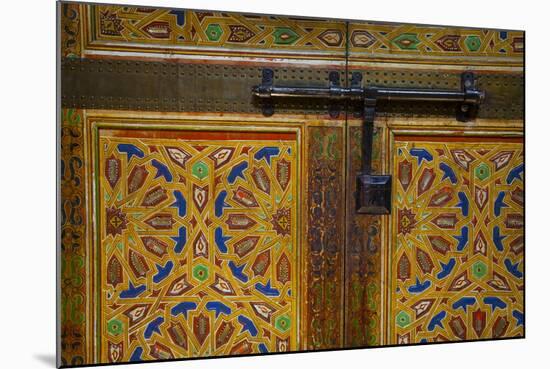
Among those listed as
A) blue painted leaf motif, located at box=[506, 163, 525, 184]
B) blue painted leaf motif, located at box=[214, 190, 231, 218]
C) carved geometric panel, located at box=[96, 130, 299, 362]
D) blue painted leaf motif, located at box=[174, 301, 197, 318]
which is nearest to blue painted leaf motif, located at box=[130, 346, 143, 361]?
carved geometric panel, located at box=[96, 130, 299, 362]

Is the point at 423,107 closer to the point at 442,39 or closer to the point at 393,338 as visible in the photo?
the point at 442,39

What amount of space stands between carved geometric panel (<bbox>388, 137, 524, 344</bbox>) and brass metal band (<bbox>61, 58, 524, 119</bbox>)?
0.24 metres

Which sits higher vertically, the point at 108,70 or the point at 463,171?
the point at 108,70

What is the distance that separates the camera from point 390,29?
9.78 ft

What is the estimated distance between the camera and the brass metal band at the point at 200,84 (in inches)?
108

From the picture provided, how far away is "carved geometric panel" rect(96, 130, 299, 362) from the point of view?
278 cm

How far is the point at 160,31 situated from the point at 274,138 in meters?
0.72

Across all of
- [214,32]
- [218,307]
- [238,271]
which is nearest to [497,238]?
[238,271]

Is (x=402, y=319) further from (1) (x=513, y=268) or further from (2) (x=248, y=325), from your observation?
(2) (x=248, y=325)

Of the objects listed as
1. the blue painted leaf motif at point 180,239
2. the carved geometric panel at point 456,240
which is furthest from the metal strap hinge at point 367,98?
the blue painted leaf motif at point 180,239

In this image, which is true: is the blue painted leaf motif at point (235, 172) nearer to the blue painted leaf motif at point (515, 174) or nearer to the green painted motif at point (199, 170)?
the green painted motif at point (199, 170)

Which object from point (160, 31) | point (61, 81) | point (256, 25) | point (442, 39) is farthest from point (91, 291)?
point (442, 39)

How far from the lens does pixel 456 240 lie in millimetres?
3072

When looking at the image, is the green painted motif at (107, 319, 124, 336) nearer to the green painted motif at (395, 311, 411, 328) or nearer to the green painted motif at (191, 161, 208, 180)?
the green painted motif at (191, 161, 208, 180)
